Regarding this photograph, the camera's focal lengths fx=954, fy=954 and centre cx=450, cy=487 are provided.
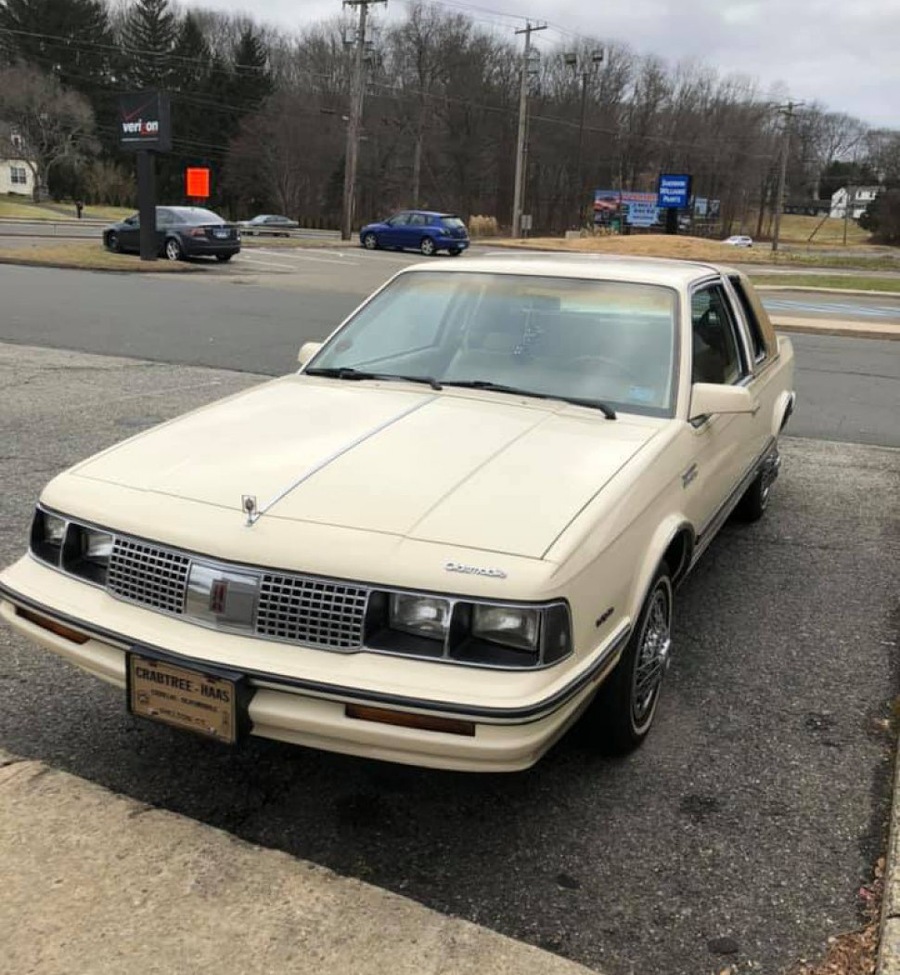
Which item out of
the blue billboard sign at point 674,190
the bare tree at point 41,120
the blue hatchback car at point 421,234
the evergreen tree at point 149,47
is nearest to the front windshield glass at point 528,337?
the blue hatchback car at point 421,234

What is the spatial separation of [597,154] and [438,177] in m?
15.2

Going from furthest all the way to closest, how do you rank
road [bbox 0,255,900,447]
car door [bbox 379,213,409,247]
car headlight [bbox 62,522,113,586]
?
1. car door [bbox 379,213,409,247]
2. road [bbox 0,255,900,447]
3. car headlight [bbox 62,522,113,586]

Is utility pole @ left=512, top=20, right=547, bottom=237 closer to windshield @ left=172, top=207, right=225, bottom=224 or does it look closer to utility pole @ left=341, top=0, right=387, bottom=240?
utility pole @ left=341, top=0, right=387, bottom=240

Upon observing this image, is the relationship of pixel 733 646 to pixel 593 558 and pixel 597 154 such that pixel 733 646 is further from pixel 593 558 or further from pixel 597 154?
pixel 597 154

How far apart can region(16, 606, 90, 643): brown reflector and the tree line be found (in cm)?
7467

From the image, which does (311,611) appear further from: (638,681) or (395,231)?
(395,231)

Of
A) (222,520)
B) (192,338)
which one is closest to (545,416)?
(222,520)

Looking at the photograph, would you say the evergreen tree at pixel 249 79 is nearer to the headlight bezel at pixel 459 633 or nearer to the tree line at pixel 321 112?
the tree line at pixel 321 112

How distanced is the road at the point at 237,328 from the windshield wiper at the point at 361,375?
570 centimetres

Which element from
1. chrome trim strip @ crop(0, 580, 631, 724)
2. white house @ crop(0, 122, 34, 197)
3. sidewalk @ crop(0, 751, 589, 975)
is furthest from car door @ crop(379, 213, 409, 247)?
white house @ crop(0, 122, 34, 197)

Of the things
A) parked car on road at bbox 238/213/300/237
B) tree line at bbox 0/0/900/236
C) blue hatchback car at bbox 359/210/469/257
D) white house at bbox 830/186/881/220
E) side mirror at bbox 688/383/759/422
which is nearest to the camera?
side mirror at bbox 688/383/759/422

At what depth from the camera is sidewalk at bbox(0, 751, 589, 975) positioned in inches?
85.9

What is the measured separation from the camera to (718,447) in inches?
161

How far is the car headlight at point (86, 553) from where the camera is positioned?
2930mm
